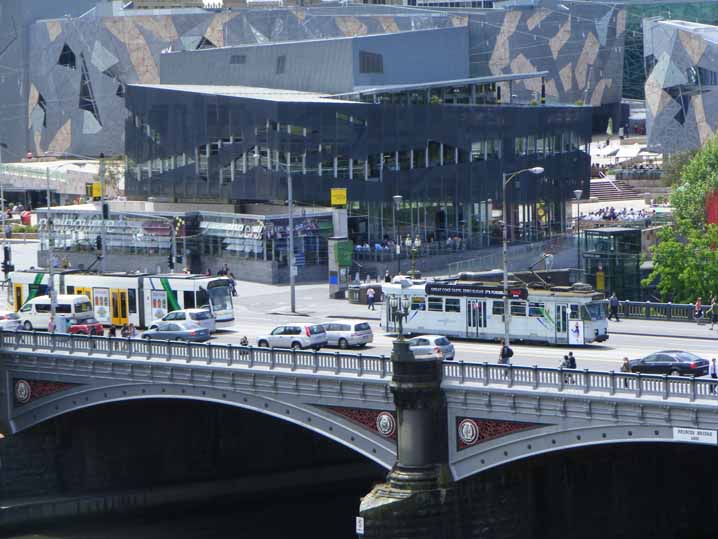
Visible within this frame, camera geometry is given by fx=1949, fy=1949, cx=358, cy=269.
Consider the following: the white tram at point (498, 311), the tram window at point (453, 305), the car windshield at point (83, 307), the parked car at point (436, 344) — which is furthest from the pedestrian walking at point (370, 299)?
the parked car at point (436, 344)

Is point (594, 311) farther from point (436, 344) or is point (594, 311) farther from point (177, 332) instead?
point (177, 332)

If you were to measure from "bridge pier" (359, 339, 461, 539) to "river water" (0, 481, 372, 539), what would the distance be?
10.6 meters

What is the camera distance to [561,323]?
7644 cm

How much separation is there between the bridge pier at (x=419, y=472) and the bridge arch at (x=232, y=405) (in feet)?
5.29

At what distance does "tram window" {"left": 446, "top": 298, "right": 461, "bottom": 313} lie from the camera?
79250 mm

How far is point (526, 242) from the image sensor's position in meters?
124

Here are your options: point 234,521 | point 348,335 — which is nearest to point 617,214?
point 348,335

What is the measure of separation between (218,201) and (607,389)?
64.4m

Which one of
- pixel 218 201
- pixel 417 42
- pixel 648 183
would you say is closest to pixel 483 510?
pixel 218 201

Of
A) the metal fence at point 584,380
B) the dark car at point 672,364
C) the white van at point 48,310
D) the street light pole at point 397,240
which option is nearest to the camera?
the metal fence at point 584,380

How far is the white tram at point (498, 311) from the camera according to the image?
76000 millimetres

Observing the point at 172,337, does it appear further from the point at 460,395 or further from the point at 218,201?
the point at 218,201

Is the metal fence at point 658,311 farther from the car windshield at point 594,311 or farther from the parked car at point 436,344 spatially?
the parked car at point 436,344

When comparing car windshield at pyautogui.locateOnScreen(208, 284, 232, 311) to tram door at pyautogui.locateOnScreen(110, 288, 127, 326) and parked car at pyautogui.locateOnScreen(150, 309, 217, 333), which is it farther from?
tram door at pyautogui.locateOnScreen(110, 288, 127, 326)
